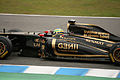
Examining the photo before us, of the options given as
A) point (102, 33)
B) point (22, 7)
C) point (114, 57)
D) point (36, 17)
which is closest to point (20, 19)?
point (36, 17)

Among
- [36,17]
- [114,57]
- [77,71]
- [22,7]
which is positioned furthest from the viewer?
[22,7]

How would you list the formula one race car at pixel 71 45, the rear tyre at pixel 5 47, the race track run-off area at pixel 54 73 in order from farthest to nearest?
the rear tyre at pixel 5 47 → the formula one race car at pixel 71 45 → the race track run-off area at pixel 54 73

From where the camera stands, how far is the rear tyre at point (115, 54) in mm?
5463

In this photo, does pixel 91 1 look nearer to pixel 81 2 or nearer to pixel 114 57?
pixel 81 2

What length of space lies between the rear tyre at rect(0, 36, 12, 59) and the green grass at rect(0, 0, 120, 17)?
8269 mm

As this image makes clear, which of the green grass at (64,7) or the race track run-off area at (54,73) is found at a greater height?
the green grass at (64,7)

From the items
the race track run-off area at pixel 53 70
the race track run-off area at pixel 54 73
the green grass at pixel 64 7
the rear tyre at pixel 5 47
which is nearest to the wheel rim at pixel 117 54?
the race track run-off area at pixel 53 70

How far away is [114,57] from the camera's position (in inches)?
218

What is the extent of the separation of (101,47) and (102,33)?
0.54m

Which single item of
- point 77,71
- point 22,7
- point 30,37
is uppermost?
point 22,7

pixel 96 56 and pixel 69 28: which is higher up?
pixel 69 28

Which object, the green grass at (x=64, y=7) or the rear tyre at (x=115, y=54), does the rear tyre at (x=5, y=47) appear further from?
the green grass at (x=64, y=7)

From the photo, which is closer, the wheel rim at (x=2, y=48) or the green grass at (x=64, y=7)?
the wheel rim at (x=2, y=48)

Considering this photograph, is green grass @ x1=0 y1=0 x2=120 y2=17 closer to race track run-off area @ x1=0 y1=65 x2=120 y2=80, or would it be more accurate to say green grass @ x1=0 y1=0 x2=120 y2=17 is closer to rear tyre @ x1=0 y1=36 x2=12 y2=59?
rear tyre @ x1=0 y1=36 x2=12 y2=59
